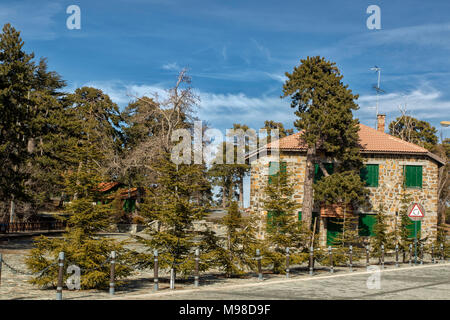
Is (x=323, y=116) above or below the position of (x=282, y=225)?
above

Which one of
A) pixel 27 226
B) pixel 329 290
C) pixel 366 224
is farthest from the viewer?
pixel 27 226

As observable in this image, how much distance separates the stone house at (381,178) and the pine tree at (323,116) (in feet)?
5.33

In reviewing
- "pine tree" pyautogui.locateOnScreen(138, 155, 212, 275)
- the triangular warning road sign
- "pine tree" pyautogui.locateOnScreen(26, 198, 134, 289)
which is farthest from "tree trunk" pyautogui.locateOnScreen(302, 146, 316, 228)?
"pine tree" pyautogui.locateOnScreen(26, 198, 134, 289)

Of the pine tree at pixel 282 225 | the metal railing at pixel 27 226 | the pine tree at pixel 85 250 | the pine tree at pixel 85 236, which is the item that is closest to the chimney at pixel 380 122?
the pine tree at pixel 282 225

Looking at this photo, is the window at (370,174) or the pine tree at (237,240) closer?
the pine tree at (237,240)

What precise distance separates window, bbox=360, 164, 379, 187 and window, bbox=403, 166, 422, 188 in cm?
193

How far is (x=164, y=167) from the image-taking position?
1427cm

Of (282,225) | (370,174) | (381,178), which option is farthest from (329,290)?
(381,178)

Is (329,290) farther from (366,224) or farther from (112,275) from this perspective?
(366,224)

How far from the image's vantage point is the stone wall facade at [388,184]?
30.3 meters

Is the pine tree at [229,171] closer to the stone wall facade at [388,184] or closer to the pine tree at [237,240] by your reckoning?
the stone wall facade at [388,184]

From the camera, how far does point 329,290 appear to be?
43.0 feet

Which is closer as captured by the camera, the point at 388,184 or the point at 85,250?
the point at 85,250

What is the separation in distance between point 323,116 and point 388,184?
6.84m
